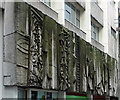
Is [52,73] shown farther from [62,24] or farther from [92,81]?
[92,81]

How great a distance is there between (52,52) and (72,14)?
22.1ft

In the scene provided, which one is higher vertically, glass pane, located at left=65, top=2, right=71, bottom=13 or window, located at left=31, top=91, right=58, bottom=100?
glass pane, located at left=65, top=2, right=71, bottom=13

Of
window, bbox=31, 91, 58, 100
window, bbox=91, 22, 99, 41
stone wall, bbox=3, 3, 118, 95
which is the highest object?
window, bbox=91, 22, 99, 41

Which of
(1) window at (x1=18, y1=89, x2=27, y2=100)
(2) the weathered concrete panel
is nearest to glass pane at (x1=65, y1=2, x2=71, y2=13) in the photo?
(2) the weathered concrete panel

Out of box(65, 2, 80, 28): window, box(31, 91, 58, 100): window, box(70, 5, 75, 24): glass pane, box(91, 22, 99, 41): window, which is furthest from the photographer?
box(91, 22, 99, 41): window

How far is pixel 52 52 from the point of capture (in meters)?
17.6

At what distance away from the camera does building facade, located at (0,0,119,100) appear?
1436cm

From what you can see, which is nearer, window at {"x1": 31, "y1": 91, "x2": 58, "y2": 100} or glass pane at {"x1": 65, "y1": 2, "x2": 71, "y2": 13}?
window at {"x1": 31, "y1": 91, "x2": 58, "y2": 100}

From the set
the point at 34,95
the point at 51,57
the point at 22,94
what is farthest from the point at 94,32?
the point at 22,94

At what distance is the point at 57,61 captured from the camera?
719 inches

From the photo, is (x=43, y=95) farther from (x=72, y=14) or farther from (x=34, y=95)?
(x=72, y=14)

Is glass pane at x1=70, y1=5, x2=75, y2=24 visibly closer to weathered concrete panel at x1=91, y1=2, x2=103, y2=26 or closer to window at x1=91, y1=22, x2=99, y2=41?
weathered concrete panel at x1=91, y1=2, x2=103, y2=26

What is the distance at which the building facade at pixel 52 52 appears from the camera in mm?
14359

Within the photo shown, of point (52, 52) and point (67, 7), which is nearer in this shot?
point (52, 52)
